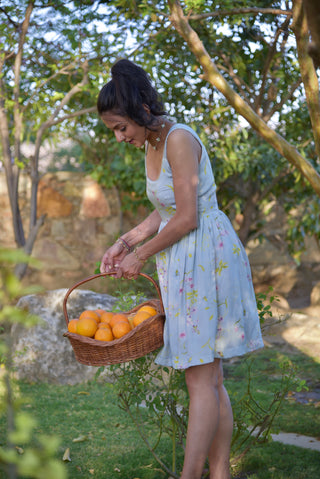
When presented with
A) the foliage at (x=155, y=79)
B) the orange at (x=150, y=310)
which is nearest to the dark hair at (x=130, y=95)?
the orange at (x=150, y=310)

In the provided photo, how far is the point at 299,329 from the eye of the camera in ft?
19.2

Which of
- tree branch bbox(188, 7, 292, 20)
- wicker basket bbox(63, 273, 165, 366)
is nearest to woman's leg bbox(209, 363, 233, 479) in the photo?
wicker basket bbox(63, 273, 165, 366)

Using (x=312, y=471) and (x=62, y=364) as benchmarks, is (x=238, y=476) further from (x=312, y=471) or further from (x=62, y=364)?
(x=62, y=364)

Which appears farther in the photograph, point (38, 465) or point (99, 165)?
point (99, 165)

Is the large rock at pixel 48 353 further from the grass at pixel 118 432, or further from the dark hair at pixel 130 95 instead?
the dark hair at pixel 130 95

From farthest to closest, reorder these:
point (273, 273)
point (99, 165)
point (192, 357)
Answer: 1. point (273, 273)
2. point (99, 165)
3. point (192, 357)

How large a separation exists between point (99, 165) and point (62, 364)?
2.82 m

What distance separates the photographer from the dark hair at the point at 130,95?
6.34ft

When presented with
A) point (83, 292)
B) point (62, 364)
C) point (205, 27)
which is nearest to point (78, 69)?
point (205, 27)

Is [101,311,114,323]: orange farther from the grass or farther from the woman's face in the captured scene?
the woman's face

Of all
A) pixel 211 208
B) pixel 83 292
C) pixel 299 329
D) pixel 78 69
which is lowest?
pixel 299 329

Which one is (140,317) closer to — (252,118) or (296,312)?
(252,118)

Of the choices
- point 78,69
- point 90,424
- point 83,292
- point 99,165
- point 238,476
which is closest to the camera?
point 238,476

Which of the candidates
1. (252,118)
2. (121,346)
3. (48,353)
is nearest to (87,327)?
(121,346)
